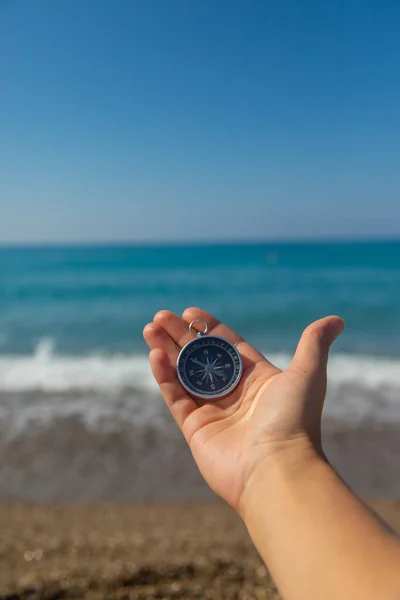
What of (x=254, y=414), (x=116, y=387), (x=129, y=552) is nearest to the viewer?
(x=254, y=414)

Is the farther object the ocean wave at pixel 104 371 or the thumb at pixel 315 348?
the ocean wave at pixel 104 371

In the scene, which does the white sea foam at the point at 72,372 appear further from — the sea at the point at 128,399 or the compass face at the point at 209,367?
the compass face at the point at 209,367

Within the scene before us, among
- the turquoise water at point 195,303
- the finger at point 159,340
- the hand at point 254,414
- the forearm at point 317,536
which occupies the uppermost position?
the finger at point 159,340

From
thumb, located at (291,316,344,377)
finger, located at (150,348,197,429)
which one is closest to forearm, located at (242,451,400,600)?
thumb, located at (291,316,344,377)

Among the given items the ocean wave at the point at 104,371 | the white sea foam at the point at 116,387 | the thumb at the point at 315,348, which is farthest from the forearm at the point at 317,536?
the ocean wave at the point at 104,371

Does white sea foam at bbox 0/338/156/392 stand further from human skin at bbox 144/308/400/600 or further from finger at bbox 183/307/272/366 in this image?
human skin at bbox 144/308/400/600

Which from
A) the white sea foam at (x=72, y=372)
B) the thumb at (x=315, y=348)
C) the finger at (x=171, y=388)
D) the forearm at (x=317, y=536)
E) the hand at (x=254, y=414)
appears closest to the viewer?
the forearm at (x=317, y=536)

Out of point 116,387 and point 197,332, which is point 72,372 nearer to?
point 116,387

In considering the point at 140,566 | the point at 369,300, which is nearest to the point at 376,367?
the point at 140,566

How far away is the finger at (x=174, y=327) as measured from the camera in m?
3.89

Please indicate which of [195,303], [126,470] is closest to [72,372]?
[126,470]

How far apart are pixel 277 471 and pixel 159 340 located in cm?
151

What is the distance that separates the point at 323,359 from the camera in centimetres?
299

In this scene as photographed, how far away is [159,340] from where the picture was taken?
3.79 metres
